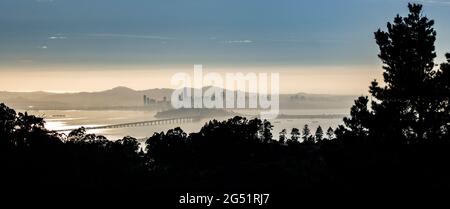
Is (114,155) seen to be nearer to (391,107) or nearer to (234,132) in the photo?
(234,132)

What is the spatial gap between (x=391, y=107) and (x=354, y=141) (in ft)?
12.5

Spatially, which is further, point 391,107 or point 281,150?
point 281,150

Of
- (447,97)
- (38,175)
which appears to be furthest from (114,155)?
(447,97)

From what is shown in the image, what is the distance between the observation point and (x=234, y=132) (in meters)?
99.9

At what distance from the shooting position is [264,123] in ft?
373
